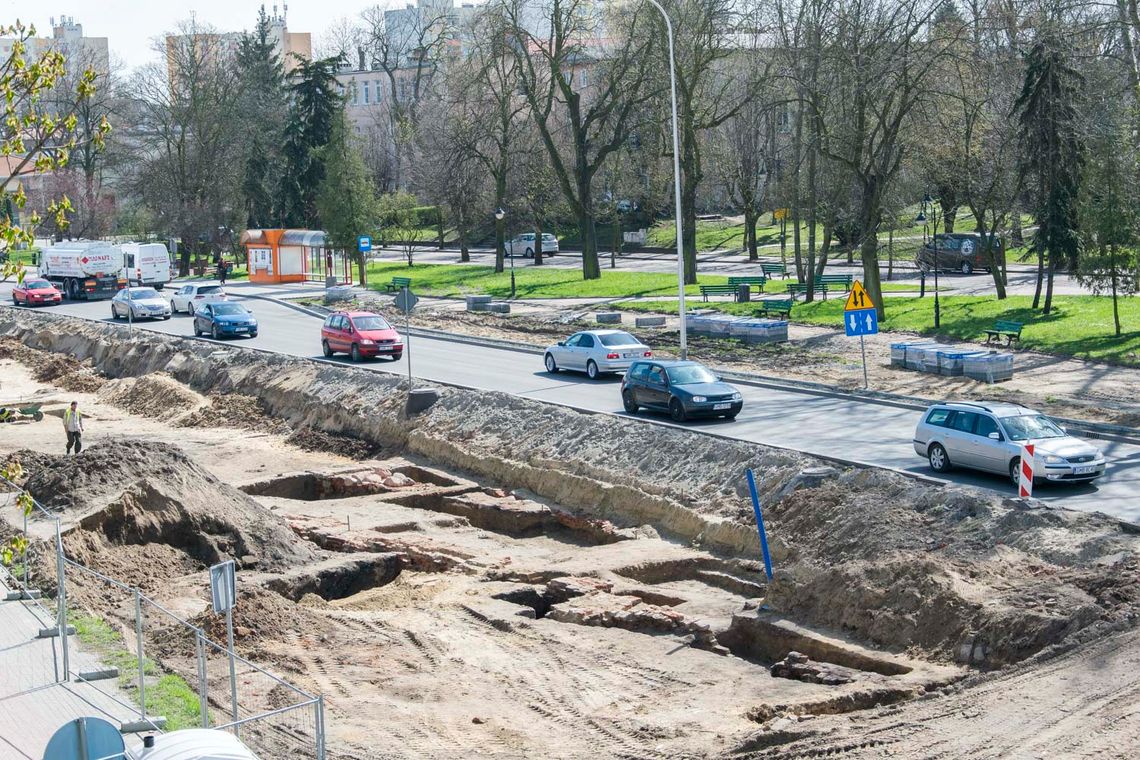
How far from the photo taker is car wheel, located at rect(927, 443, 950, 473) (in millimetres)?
23672

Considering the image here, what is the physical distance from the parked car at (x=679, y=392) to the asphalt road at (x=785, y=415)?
0.33 metres

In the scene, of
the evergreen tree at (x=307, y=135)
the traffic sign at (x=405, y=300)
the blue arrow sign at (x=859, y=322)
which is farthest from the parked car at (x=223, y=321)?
the evergreen tree at (x=307, y=135)

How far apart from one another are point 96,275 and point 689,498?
5128 centimetres

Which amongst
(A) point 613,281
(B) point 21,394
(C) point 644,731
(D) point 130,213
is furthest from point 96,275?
(C) point 644,731

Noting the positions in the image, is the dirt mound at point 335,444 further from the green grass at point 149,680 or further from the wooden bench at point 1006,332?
the wooden bench at point 1006,332

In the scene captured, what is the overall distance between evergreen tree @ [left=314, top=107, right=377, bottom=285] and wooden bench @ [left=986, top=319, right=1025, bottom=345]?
38.7 m

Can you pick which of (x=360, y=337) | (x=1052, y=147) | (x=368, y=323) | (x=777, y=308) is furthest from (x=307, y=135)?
(x=1052, y=147)

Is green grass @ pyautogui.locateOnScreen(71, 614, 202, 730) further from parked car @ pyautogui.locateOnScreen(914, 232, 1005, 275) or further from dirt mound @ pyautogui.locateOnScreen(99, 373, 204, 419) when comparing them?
parked car @ pyautogui.locateOnScreen(914, 232, 1005, 275)

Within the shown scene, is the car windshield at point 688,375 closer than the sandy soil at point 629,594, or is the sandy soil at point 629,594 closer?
the sandy soil at point 629,594

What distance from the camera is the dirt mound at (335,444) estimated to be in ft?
112

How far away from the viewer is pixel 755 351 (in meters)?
40.5

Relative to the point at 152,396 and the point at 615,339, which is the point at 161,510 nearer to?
the point at 615,339

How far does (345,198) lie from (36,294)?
1691 centimetres

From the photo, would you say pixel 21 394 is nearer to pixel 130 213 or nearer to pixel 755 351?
pixel 755 351
